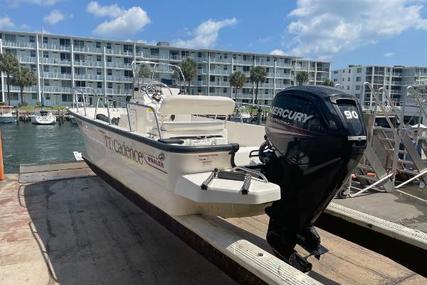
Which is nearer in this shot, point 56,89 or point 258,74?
point 56,89

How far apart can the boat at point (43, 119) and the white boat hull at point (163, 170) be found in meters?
40.8

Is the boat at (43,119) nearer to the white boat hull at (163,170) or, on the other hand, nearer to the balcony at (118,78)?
the balcony at (118,78)

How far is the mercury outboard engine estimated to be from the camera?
104 inches

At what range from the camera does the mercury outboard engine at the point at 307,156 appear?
2.65m

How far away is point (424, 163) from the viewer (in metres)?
7.15

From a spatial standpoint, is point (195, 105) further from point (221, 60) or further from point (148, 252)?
point (221, 60)

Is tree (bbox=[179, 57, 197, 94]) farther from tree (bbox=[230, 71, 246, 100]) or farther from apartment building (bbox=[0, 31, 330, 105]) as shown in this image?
tree (bbox=[230, 71, 246, 100])

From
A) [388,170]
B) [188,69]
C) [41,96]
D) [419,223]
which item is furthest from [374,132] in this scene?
[41,96]

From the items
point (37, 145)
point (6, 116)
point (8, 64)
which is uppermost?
point (8, 64)

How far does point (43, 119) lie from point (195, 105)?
1651 inches

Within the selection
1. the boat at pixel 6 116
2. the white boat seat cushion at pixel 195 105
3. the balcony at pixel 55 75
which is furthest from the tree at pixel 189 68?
the white boat seat cushion at pixel 195 105

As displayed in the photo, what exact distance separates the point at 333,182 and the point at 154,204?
181 centimetres

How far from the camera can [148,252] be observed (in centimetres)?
395

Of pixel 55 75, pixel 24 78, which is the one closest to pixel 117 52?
pixel 55 75
